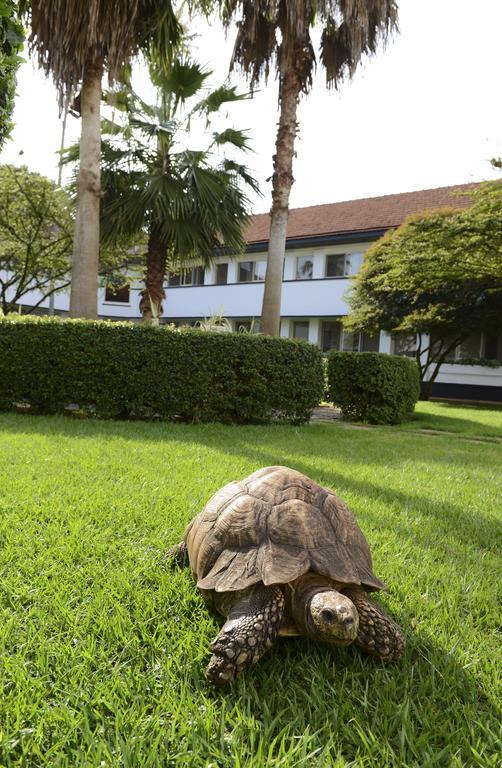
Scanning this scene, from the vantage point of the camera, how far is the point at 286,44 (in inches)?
433

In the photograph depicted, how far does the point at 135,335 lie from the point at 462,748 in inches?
284

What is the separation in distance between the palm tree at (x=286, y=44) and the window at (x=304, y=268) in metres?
12.9

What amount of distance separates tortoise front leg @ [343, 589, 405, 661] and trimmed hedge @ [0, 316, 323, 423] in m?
6.44

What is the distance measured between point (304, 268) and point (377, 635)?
24064mm

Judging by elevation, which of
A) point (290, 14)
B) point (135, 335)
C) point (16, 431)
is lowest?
point (16, 431)

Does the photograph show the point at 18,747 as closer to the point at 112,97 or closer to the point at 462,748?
the point at 462,748

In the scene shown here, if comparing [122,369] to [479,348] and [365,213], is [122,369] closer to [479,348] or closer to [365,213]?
[479,348]

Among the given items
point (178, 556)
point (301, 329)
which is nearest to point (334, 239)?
point (301, 329)

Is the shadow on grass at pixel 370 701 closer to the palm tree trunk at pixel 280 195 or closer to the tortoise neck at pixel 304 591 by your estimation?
the tortoise neck at pixel 304 591

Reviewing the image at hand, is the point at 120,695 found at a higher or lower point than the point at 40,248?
lower

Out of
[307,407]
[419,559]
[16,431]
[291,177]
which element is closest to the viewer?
[419,559]

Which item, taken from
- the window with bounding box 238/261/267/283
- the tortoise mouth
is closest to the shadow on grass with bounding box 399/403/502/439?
the tortoise mouth

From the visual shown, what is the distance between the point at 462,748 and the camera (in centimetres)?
146

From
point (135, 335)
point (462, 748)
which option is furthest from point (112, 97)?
point (462, 748)
